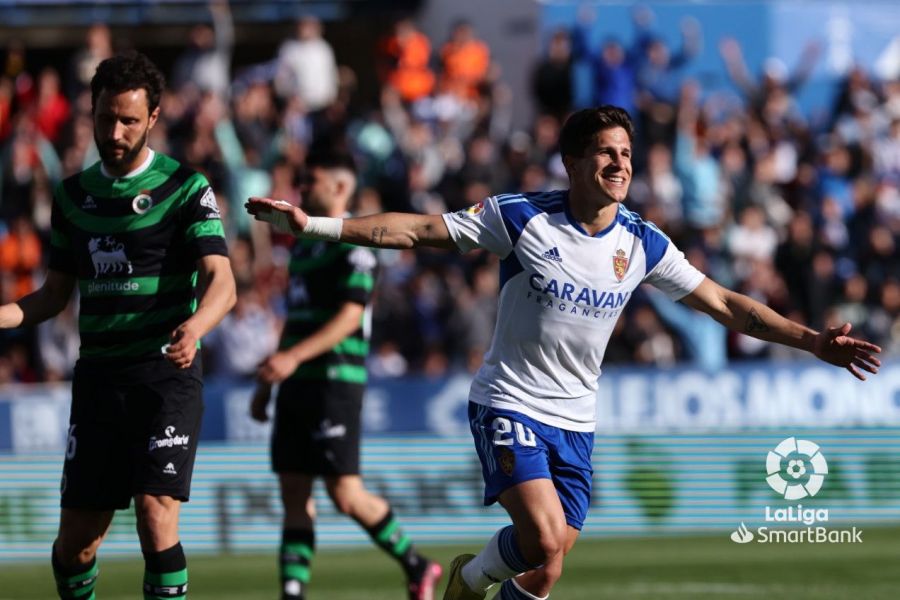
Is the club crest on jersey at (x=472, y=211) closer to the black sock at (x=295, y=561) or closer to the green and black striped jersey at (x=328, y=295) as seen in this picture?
the green and black striped jersey at (x=328, y=295)

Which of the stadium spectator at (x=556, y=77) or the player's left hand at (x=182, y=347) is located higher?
the stadium spectator at (x=556, y=77)

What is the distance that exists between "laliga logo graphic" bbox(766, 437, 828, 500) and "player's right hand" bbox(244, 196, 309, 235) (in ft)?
23.5

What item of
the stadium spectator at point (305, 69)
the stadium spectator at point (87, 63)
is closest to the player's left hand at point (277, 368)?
the stadium spectator at point (87, 63)

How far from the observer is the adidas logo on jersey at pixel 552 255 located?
746 centimetres

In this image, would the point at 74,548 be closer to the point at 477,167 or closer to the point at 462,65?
the point at 477,167

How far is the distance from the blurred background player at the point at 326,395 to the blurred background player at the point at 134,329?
1873mm

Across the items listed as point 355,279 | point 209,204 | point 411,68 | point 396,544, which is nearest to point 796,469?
point 396,544

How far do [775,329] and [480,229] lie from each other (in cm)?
156

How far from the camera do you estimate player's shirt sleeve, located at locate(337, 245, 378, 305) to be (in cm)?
936

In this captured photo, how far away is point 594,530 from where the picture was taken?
14.5 metres

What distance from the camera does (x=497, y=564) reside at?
7480 millimetres

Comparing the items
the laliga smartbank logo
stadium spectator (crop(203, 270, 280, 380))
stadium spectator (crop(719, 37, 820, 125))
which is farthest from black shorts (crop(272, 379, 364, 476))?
stadium spectator (crop(719, 37, 820, 125))

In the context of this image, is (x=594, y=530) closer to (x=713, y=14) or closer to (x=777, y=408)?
(x=777, y=408)

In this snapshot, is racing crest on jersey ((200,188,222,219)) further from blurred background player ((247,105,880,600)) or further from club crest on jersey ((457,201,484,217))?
club crest on jersey ((457,201,484,217))
